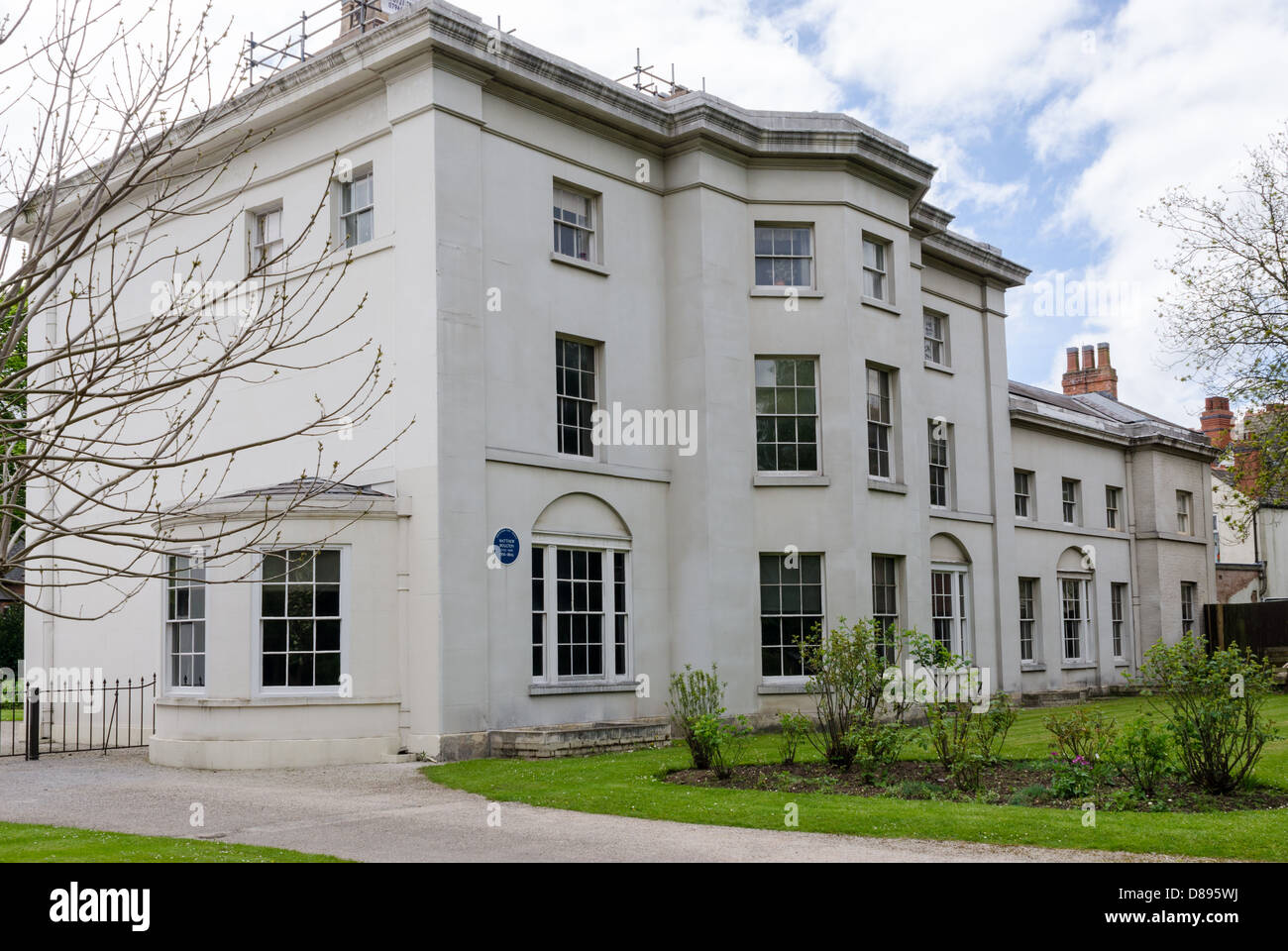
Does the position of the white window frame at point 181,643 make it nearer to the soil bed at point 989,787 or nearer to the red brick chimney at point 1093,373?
the soil bed at point 989,787

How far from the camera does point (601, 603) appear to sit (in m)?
Answer: 20.0

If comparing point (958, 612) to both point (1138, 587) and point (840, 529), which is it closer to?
point (840, 529)

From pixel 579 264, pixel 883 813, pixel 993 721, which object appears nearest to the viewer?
pixel 883 813

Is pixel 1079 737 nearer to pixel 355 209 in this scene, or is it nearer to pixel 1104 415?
pixel 355 209

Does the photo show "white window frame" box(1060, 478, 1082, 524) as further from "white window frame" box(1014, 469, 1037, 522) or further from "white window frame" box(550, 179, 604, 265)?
"white window frame" box(550, 179, 604, 265)

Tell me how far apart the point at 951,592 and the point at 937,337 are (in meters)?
5.98

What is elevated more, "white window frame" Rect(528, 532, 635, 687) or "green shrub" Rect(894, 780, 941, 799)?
"white window frame" Rect(528, 532, 635, 687)

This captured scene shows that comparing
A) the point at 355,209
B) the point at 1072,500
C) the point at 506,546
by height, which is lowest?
the point at 506,546

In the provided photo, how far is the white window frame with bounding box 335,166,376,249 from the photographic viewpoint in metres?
18.9

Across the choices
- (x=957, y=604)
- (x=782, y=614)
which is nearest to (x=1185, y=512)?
(x=957, y=604)

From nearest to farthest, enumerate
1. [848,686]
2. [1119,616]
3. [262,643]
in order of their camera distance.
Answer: [848,686]
[262,643]
[1119,616]

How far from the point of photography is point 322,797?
527 inches

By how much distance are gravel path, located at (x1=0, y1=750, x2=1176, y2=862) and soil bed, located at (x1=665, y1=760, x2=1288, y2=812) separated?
6.95 ft

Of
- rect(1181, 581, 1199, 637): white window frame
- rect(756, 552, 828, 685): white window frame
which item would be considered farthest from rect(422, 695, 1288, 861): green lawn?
→ rect(1181, 581, 1199, 637): white window frame
